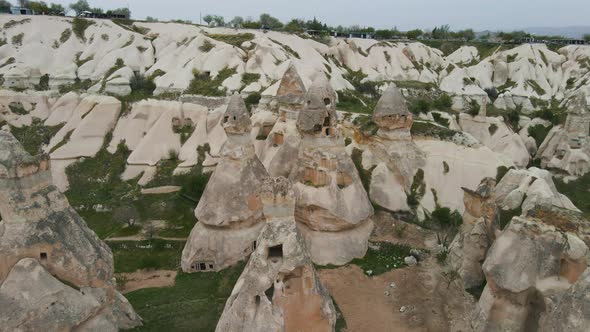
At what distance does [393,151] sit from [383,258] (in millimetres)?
6831

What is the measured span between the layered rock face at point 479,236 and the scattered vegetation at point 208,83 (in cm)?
2556

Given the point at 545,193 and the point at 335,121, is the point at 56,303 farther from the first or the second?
the point at 545,193

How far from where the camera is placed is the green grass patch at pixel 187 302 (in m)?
14.3

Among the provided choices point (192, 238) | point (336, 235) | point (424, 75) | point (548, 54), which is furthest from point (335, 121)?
point (548, 54)

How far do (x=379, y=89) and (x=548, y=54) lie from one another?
34.8 m

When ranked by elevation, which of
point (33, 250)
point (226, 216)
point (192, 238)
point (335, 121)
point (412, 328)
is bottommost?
point (412, 328)

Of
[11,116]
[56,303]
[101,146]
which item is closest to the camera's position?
[56,303]

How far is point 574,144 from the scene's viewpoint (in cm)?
3259

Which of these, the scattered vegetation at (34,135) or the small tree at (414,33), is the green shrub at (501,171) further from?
the small tree at (414,33)

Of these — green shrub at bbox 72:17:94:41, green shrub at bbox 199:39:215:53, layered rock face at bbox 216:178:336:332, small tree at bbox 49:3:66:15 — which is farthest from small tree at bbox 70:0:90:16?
layered rock face at bbox 216:178:336:332

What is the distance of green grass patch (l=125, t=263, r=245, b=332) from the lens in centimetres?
1426

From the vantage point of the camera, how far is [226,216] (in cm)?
1825

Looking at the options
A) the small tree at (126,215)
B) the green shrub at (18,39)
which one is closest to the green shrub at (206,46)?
the green shrub at (18,39)

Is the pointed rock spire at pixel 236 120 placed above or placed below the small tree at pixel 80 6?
below
